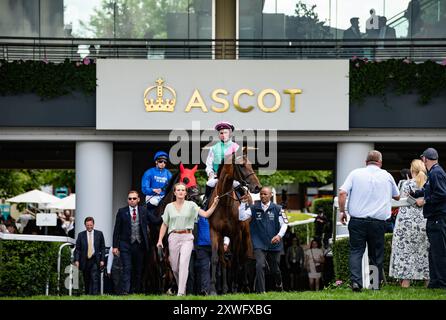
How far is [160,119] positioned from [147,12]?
348 cm

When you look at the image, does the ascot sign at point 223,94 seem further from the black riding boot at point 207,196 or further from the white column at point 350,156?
the black riding boot at point 207,196

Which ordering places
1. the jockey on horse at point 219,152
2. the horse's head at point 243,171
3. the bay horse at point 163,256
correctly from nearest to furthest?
the horse's head at point 243,171
the jockey on horse at point 219,152
the bay horse at point 163,256

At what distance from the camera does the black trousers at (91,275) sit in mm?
21188

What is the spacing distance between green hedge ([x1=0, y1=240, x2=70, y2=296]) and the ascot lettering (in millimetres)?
8428

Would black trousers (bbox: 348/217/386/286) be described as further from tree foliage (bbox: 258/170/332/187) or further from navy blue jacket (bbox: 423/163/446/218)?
tree foliage (bbox: 258/170/332/187)

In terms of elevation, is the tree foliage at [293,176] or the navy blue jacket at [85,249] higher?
the tree foliage at [293,176]

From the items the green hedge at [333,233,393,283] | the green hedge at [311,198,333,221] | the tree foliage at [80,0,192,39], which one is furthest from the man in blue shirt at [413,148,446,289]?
the green hedge at [311,198,333,221]

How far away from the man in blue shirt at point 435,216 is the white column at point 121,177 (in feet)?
57.3

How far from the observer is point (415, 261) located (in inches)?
706

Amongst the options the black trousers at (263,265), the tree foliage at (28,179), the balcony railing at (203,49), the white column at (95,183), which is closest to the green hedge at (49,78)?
the balcony railing at (203,49)

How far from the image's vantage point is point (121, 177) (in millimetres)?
34156

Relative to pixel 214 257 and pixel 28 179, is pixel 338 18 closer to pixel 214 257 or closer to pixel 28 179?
pixel 214 257
